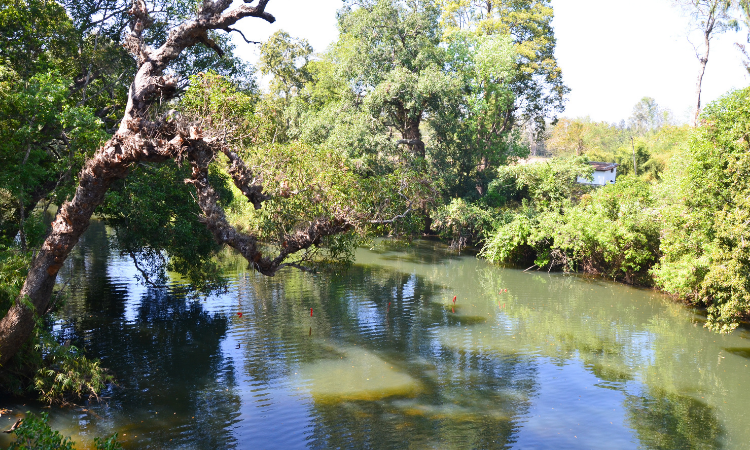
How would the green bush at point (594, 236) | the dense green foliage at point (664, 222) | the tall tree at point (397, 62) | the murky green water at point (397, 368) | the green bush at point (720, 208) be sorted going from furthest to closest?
1. the tall tree at point (397, 62)
2. the green bush at point (594, 236)
3. the dense green foliage at point (664, 222)
4. the green bush at point (720, 208)
5. the murky green water at point (397, 368)

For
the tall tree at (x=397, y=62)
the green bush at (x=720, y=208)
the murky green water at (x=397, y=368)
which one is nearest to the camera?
the murky green water at (x=397, y=368)

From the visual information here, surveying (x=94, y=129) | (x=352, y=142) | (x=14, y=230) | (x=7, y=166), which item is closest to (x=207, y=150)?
(x=94, y=129)

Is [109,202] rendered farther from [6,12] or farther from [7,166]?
[6,12]

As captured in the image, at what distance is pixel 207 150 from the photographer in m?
7.93

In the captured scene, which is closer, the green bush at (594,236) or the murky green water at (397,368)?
the murky green water at (397,368)

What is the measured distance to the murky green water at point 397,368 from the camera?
36.4ft

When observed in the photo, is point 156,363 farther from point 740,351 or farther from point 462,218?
point 462,218

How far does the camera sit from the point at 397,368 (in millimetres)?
14789

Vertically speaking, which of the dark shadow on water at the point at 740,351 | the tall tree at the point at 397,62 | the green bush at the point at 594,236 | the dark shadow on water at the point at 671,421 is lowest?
the dark shadow on water at the point at 671,421

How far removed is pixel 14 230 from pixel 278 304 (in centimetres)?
937

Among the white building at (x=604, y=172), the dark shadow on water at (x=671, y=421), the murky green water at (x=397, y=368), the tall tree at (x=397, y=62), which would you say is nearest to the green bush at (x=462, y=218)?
the tall tree at (x=397, y=62)

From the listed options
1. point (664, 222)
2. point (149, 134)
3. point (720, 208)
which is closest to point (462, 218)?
point (664, 222)

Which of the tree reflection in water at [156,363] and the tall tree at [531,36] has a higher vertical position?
the tall tree at [531,36]

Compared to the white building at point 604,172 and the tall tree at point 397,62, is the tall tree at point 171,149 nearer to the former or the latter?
the tall tree at point 397,62
